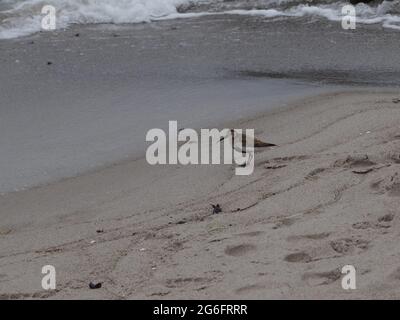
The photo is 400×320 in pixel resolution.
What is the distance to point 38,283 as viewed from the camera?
3.47 m

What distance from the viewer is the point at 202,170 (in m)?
5.07

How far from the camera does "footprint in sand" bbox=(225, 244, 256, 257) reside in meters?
3.54

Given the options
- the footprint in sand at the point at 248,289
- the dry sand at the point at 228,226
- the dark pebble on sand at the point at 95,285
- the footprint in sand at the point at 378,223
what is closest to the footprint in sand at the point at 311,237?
the dry sand at the point at 228,226

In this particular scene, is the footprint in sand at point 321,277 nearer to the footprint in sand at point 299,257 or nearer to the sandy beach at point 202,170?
the sandy beach at point 202,170

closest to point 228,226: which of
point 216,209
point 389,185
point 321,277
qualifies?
point 216,209

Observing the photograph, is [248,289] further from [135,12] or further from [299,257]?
[135,12]

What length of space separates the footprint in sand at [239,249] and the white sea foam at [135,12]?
6634 millimetres

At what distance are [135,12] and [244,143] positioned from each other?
6.20 meters

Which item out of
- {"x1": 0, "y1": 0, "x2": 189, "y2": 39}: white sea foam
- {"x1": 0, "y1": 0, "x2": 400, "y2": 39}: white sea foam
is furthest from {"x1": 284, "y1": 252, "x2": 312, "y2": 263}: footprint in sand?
{"x1": 0, "y1": 0, "x2": 189, "y2": 39}: white sea foam

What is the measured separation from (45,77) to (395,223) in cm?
498

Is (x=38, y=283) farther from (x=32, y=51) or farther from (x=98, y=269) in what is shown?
(x=32, y=51)

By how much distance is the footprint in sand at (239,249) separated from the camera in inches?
139

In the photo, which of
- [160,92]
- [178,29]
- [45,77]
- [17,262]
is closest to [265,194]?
[17,262]
